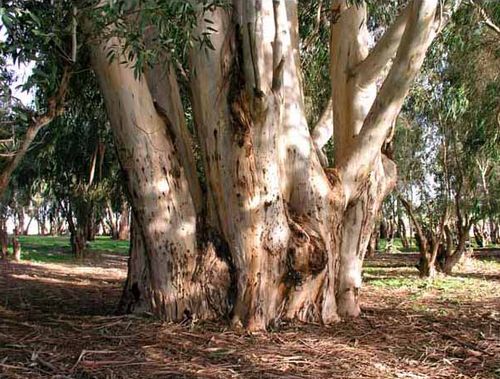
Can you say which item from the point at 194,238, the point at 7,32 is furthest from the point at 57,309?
the point at 7,32

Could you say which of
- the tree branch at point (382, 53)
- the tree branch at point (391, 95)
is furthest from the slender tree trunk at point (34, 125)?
the tree branch at point (382, 53)

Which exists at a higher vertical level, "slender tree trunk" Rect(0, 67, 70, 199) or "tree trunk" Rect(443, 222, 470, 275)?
"slender tree trunk" Rect(0, 67, 70, 199)

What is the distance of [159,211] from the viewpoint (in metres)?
5.09

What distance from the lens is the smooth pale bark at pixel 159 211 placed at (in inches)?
199

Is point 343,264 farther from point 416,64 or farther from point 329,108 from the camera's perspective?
point 329,108

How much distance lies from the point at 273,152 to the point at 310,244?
2.73 feet

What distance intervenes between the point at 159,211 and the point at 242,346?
1.34 metres

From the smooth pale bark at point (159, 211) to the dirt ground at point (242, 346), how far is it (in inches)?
10.3

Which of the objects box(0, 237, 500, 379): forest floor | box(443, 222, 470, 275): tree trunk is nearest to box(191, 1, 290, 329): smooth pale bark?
box(0, 237, 500, 379): forest floor

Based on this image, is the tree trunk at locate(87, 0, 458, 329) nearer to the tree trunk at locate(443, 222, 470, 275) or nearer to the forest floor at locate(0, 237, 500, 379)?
the forest floor at locate(0, 237, 500, 379)

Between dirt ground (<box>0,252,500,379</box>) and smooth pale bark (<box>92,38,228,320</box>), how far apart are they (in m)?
0.26

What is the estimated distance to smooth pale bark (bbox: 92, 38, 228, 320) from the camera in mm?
5051

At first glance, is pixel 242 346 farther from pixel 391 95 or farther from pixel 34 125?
pixel 391 95

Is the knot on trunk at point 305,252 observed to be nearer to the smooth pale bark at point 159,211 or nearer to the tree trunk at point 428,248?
the smooth pale bark at point 159,211
